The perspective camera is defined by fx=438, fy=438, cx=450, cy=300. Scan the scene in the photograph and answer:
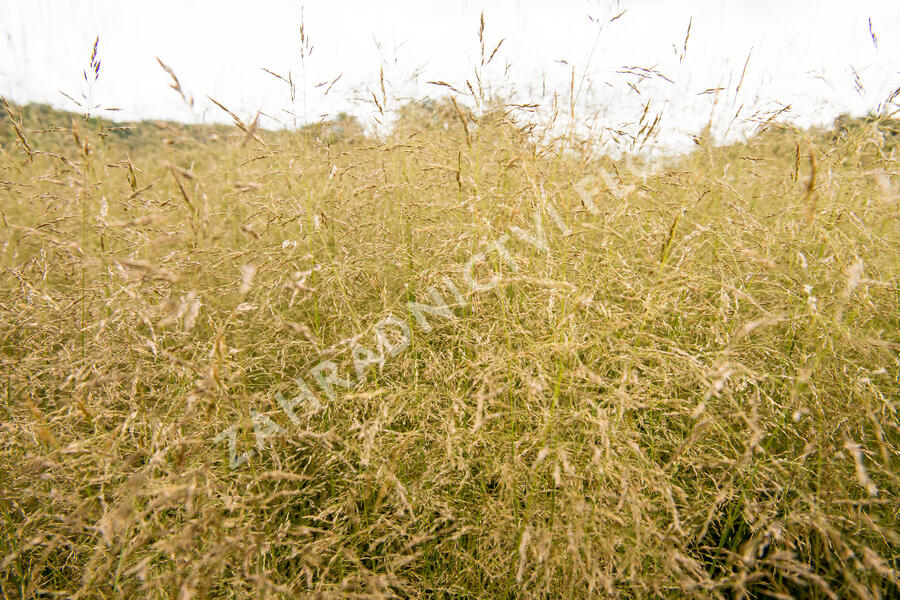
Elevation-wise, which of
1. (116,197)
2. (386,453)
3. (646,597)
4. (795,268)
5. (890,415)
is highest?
(116,197)

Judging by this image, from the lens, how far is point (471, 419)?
143 cm

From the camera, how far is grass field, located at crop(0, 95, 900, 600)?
1165 mm

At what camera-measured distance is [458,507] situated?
1.43 meters

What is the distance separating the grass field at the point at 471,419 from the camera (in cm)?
117

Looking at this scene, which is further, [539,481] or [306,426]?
[306,426]

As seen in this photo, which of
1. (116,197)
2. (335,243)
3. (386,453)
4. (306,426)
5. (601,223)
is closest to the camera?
(386,453)

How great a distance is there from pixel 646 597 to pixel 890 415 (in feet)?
3.37

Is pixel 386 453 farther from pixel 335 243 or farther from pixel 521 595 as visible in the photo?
pixel 335 243

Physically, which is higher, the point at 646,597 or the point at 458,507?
the point at 458,507

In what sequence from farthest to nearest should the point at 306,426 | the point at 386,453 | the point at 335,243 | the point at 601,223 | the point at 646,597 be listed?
1. the point at 335,243
2. the point at 601,223
3. the point at 306,426
4. the point at 386,453
5. the point at 646,597

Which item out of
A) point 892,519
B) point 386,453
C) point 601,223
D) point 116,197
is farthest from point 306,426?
point 116,197

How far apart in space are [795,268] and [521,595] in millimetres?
1587

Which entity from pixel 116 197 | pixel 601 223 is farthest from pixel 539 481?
pixel 116 197

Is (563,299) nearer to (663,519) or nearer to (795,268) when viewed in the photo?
(663,519)
